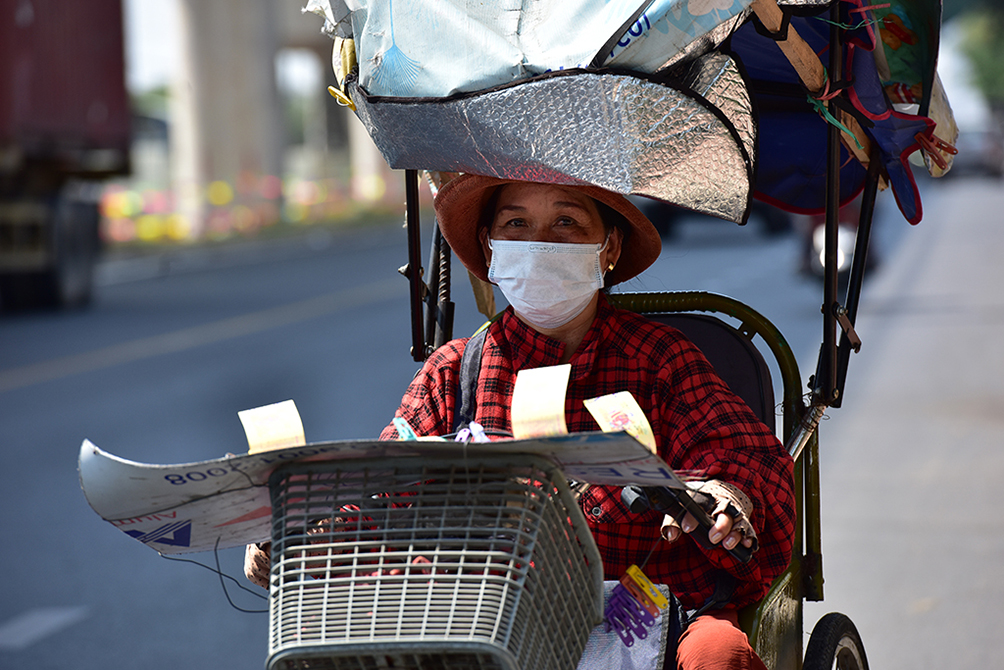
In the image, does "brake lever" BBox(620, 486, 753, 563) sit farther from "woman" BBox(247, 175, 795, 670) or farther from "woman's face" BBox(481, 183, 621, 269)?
"woman's face" BBox(481, 183, 621, 269)

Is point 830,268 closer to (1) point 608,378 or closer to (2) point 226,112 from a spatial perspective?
(1) point 608,378

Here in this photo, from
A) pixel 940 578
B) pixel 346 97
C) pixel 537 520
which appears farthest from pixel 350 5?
pixel 940 578

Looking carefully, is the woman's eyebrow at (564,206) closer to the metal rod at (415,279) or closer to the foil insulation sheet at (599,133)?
the foil insulation sheet at (599,133)

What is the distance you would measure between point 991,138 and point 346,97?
173 ft

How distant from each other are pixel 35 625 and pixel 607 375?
3.18m

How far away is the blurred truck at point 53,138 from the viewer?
15.7 meters

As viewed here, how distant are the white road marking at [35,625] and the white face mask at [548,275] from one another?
9.62 feet

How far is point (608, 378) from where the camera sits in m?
2.54

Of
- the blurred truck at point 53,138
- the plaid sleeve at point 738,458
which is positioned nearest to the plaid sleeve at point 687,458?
the plaid sleeve at point 738,458

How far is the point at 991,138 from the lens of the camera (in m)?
51.2

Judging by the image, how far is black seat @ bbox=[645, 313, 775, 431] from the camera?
3033 millimetres

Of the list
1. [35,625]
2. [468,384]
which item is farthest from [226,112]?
[468,384]

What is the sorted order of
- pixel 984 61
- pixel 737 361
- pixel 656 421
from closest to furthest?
pixel 656 421
pixel 737 361
pixel 984 61

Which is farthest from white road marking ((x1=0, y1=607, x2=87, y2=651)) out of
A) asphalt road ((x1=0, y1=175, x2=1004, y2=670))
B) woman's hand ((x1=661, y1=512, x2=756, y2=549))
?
woman's hand ((x1=661, y1=512, x2=756, y2=549))
